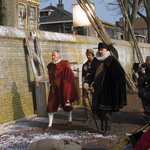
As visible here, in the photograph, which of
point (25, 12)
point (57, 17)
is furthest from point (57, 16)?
point (25, 12)

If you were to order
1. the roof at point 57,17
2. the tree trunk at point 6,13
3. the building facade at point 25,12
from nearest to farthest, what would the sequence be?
the tree trunk at point 6,13 → the building facade at point 25,12 → the roof at point 57,17

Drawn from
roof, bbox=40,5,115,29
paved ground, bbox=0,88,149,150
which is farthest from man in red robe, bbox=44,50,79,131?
roof, bbox=40,5,115,29

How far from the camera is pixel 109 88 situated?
6504mm

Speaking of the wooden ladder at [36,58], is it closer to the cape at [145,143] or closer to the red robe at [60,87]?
the red robe at [60,87]

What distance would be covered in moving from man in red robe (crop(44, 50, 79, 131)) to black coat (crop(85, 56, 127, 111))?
35.0 inches

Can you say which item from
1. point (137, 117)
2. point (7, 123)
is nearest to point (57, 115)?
point (7, 123)

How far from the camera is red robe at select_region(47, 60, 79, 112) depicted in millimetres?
7219

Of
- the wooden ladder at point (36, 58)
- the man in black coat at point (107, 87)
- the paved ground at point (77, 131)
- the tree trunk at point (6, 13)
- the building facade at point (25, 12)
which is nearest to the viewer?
the paved ground at point (77, 131)

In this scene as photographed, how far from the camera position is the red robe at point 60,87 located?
7.22 meters

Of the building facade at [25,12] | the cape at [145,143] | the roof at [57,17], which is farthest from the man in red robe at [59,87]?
the roof at [57,17]

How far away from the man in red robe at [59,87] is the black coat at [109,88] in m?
0.89

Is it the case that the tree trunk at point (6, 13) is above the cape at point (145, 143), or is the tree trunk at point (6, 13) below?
above

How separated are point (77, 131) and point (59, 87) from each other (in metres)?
1.12

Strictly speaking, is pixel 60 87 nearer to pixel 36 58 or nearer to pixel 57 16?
pixel 36 58
